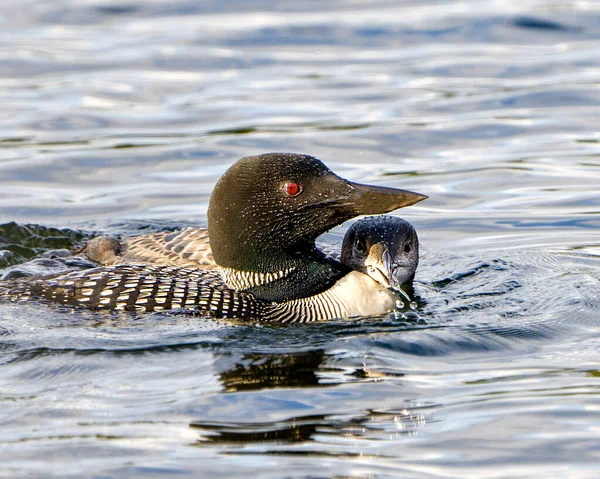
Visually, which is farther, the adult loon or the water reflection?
the adult loon

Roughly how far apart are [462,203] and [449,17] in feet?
21.4

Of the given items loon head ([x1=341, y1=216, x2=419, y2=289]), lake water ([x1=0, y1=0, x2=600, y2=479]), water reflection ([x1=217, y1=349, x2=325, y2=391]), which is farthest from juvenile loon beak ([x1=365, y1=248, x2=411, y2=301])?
water reflection ([x1=217, y1=349, x2=325, y2=391])

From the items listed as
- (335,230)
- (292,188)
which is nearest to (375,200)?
(292,188)

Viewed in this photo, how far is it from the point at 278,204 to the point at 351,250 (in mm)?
847

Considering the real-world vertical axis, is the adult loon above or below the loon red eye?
below

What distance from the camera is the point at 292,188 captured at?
6.89 m

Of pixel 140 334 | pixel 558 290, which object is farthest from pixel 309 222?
pixel 558 290

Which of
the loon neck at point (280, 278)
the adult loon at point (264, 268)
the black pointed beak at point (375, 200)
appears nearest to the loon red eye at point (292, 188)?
the adult loon at point (264, 268)

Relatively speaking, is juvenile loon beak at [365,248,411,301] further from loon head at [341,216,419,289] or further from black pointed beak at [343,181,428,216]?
black pointed beak at [343,181,428,216]

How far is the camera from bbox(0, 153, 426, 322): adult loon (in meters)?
6.88

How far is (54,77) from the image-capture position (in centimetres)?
1423

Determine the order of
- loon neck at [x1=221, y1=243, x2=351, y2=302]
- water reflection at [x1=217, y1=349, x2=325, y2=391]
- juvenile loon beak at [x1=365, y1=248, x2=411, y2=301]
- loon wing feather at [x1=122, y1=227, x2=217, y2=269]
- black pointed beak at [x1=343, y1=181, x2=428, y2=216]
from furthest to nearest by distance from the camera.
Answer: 1. loon wing feather at [x1=122, y1=227, x2=217, y2=269]
2. juvenile loon beak at [x1=365, y1=248, x2=411, y2=301]
3. loon neck at [x1=221, y1=243, x2=351, y2=302]
4. black pointed beak at [x1=343, y1=181, x2=428, y2=216]
5. water reflection at [x1=217, y1=349, x2=325, y2=391]

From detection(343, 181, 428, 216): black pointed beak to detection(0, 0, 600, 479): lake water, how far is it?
2.14 feet

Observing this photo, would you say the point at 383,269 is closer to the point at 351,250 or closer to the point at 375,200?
the point at 351,250
